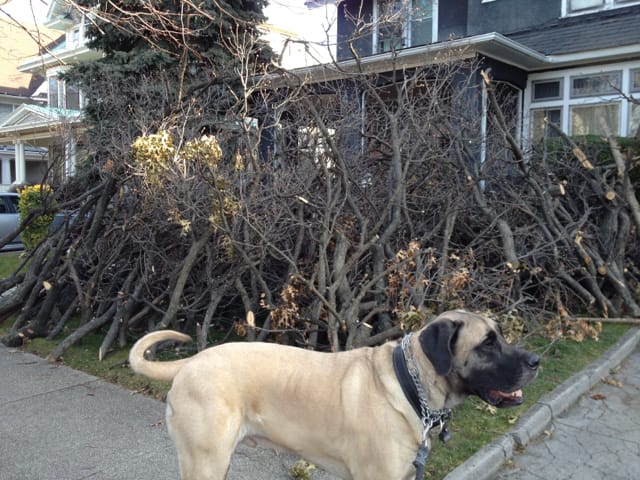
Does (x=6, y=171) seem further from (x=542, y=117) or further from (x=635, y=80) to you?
(x=635, y=80)

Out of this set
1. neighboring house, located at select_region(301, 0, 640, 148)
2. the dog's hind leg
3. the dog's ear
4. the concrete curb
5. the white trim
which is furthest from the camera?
the white trim

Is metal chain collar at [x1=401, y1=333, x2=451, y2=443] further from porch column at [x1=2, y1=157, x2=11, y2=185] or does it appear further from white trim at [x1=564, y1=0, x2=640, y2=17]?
porch column at [x1=2, y1=157, x2=11, y2=185]

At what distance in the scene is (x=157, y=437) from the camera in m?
4.64

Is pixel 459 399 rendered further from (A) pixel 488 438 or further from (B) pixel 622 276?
(B) pixel 622 276

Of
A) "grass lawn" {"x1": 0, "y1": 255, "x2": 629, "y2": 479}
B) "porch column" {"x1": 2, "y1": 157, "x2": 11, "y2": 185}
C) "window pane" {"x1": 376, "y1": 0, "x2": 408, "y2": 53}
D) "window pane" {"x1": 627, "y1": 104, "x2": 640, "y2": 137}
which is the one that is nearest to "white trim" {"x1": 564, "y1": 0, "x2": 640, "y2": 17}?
"window pane" {"x1": 627, "y1": 104, "x2": 640, "y2": 137}

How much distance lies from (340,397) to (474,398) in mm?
2619

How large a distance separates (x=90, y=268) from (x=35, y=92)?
33.9 metres

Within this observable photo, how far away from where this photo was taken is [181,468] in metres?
3.17

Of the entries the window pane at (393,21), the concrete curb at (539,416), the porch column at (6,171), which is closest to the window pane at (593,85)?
the window pane at (393,21)

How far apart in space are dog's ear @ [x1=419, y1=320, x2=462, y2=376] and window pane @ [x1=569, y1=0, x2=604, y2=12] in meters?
14.1

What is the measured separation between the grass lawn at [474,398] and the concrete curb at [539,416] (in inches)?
3.0

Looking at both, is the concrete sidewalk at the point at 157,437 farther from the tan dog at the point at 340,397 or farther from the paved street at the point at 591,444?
the tan dog at the point at 340,397

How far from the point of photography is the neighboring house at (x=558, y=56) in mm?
12633

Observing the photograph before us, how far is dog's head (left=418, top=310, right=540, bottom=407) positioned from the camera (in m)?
3.00
